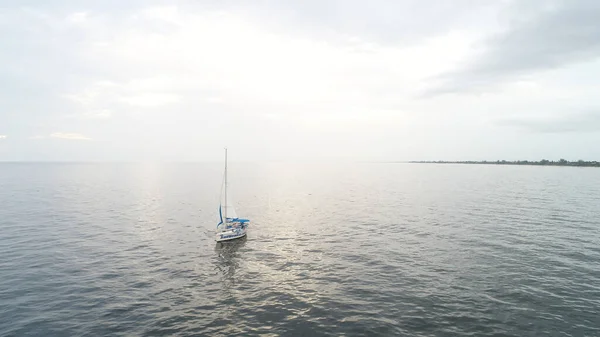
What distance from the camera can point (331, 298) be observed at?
30.3 metres

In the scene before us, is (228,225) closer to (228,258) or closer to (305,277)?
(228,258)

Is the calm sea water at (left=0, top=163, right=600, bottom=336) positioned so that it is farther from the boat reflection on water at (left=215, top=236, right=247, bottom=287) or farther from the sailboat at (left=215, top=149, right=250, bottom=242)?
the sailboat at (left=215, top=149, right=250, bottom=242)

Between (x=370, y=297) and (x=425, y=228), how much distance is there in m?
32.6

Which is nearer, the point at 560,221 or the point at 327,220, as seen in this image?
the point at 560,221

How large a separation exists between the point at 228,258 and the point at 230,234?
27.4 feet

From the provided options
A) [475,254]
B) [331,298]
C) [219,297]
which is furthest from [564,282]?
[219,297]

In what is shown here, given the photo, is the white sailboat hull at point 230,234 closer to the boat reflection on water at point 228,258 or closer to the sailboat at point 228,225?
the sailboat at point 228,225

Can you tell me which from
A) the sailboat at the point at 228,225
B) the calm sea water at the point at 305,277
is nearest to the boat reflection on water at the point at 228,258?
the calm sea water at the point at 305,277

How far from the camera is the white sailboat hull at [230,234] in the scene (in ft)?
165

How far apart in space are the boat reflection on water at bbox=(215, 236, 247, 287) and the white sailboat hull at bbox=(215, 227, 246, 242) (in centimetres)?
60

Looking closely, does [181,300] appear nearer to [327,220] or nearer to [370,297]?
[370,297]

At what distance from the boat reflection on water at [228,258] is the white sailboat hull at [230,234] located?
602mm

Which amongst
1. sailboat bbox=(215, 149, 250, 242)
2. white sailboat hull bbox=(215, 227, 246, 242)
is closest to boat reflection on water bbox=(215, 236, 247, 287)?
white sailboat hull bbox=(215, 227, 246, 242)

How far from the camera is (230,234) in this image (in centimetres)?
5106
